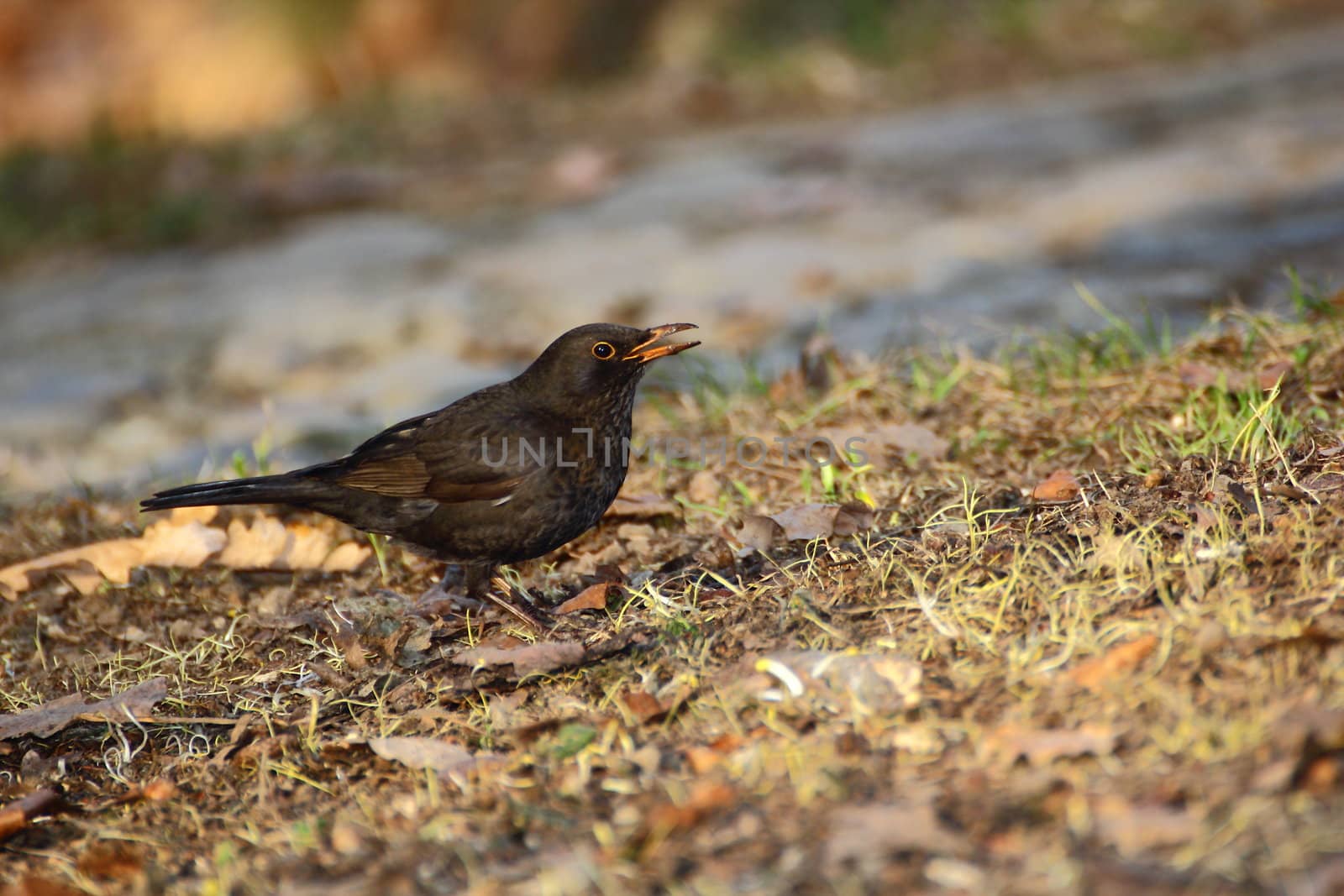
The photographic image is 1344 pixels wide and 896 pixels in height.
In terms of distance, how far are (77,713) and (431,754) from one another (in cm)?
123

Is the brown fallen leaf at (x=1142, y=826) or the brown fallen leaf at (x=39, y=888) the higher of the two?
the brown fallen leaf at (x=1142, y=826)

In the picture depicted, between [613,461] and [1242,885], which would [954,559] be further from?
[1242,885]

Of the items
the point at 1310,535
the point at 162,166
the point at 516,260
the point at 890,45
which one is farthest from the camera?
the point at 890,45

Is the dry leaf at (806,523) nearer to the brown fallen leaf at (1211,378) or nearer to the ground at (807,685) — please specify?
the ground at (807,685)

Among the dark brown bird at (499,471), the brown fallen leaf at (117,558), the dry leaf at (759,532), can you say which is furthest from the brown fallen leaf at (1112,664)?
the brown fallen leaf at (117,558)

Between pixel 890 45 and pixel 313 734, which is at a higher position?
pixel 890 45

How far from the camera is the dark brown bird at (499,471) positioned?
427 centimetres

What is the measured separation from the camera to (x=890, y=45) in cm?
1216

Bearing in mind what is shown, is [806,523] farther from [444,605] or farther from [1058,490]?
[444,605]

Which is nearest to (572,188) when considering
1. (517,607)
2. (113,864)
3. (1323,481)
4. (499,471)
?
(499,471)

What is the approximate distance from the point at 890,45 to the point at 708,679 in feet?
32.5

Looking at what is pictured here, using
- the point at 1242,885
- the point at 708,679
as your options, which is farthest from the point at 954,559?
the point at 1242,885

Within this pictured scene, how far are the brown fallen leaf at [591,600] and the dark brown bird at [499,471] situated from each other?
229mm

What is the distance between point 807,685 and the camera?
127 inches
